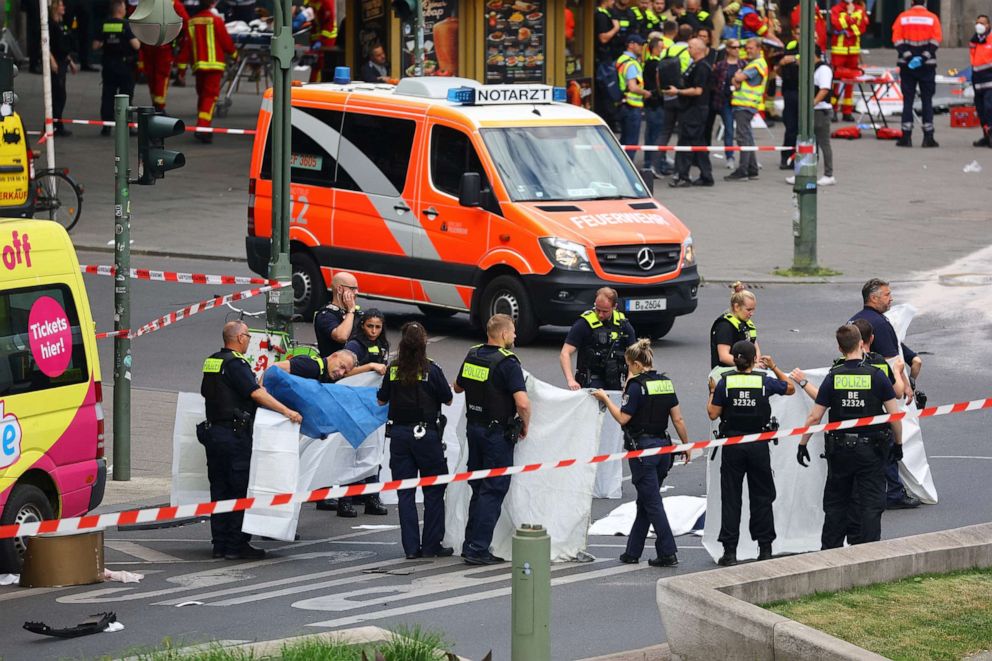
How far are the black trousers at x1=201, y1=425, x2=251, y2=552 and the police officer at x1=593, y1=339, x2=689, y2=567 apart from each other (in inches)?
94.2

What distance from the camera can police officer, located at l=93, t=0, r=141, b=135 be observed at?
30422mm

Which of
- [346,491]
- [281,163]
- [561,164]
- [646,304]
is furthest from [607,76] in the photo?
[346,491]

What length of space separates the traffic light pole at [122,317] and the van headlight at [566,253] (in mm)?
4815

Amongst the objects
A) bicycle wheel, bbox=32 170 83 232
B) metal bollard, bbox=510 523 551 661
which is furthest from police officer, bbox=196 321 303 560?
bicycle wheel, bbox=32 170 83 232

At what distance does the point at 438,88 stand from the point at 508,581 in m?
8.99

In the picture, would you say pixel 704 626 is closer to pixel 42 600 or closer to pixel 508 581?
pixel 508 581

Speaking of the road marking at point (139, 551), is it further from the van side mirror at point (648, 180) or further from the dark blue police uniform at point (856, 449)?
the van side mirror at point (648, 180)

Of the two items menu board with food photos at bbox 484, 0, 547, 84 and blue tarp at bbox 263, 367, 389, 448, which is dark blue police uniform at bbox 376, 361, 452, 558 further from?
menu board with food photos at bbox 484, 0, 547, 84

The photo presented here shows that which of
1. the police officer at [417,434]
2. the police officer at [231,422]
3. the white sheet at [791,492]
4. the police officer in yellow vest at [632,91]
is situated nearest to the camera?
the white sheet at [791,492]

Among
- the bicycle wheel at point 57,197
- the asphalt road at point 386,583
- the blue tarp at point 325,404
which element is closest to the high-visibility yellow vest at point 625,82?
the bicycle wheel at point 57,197

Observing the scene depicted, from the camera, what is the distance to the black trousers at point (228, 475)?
11938mm

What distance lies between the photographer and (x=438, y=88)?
19234 millimetres

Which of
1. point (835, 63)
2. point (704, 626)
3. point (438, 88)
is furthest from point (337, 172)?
point (835, 63)

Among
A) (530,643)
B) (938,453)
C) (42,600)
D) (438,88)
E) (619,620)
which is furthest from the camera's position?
(438,88)
